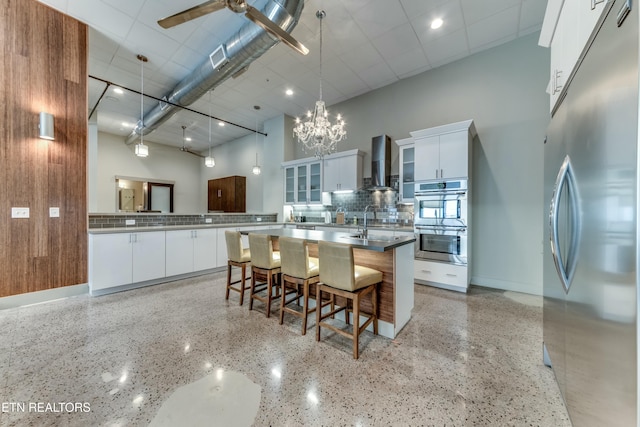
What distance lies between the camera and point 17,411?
1.43 metres

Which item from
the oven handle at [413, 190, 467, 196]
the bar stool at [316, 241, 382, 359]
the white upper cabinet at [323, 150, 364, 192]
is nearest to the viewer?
the bar stool at [316, 241, 382, 359]

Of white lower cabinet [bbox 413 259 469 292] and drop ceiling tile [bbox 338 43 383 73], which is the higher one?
drop ceiling tile [bbox 338 43 383 73]

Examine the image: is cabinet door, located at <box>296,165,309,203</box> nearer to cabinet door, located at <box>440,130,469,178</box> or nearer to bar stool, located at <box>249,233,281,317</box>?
A: cabinet door, located at <box>440,130,469,178</box>

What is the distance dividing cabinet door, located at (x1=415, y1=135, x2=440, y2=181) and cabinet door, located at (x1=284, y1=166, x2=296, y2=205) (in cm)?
305

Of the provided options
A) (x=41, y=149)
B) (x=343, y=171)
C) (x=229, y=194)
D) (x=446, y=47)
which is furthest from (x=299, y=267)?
(x=229, y=194)

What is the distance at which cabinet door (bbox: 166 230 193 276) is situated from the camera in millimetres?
4008

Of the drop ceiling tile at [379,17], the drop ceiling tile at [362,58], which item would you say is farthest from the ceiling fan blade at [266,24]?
the drop ceiling tile at [362,58]

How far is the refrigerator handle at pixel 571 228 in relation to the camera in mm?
1144

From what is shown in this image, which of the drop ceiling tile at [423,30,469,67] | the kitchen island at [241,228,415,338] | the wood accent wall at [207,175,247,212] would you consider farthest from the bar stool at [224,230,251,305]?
the wood accent wall at [207,175,247,212]

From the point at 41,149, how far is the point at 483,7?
5.92m

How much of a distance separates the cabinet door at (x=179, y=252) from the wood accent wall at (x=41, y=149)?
104 centimetres

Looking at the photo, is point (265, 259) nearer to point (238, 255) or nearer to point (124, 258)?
point (238, 255)

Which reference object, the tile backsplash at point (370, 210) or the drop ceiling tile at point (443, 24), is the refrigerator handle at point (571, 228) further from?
the tile backsplash at point (370, 210)

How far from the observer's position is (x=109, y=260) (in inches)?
134
